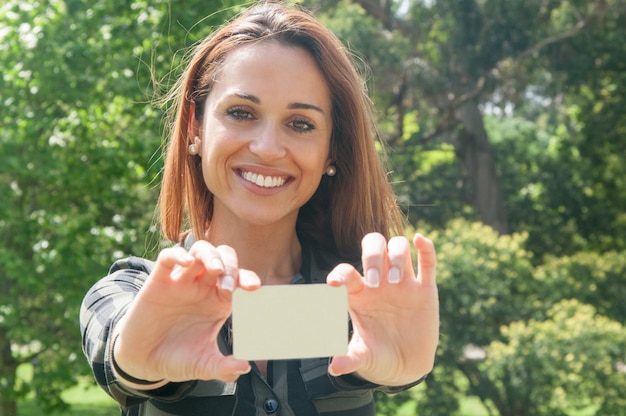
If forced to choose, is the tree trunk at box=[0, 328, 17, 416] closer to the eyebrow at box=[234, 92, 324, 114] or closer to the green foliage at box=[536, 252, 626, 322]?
the green foliage at box=[536, 252, 626, 322]

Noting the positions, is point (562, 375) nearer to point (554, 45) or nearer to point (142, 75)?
point (142, 75)

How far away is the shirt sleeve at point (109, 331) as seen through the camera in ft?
4.66

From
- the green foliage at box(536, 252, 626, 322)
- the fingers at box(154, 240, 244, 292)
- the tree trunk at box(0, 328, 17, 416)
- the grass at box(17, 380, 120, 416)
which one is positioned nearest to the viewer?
the fingers at box(154, 240, 244, 292)

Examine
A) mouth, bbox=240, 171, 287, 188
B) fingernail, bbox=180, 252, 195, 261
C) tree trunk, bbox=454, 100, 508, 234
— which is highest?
fingernail, bbox=180, 252, 195, 261

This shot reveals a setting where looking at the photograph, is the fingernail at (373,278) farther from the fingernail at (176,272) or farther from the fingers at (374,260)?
the fingernail at (176,272)

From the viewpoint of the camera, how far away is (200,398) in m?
1.64

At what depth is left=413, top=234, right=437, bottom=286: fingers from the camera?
127cm

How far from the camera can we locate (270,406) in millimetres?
1638

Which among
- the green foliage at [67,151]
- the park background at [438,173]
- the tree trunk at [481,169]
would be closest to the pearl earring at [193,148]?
the park background at [438,173]

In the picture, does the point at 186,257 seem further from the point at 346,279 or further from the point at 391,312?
the point at 391,312

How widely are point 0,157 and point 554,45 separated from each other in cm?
712

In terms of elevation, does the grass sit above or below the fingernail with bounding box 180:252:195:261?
below

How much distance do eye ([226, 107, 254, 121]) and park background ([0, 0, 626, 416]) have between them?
0.67m

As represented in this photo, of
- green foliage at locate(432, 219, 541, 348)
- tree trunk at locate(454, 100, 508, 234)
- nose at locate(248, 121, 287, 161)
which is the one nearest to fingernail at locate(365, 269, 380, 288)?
nose at locate(248, 121, 287, 161)
